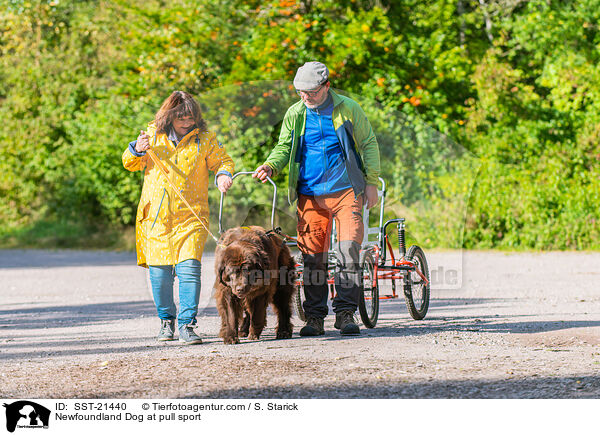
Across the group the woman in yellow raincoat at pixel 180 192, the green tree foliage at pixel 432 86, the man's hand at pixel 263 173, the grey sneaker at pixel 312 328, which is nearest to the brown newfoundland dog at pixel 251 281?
the grey sneaker at pixel 312 328

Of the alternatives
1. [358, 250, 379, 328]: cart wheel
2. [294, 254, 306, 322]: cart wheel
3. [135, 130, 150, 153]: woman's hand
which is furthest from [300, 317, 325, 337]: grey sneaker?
[135, 130, 150, 153]: woman's hand

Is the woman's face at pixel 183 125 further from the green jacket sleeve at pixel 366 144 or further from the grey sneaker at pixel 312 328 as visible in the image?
the grey sneaker at pixel 312 328

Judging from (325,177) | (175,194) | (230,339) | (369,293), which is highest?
(325,177)

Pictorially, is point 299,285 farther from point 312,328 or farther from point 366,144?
point 366,144

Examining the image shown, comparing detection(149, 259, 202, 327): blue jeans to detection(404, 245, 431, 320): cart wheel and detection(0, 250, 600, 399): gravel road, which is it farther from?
detection(404, 245, 431, 320): cart wheel

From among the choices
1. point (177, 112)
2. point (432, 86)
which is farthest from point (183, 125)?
point (432, 86)

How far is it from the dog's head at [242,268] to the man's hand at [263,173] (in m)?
0.55

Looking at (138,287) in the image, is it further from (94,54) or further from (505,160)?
(94,54)

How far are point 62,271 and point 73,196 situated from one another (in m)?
7.48

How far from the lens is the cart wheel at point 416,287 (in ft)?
27.4
